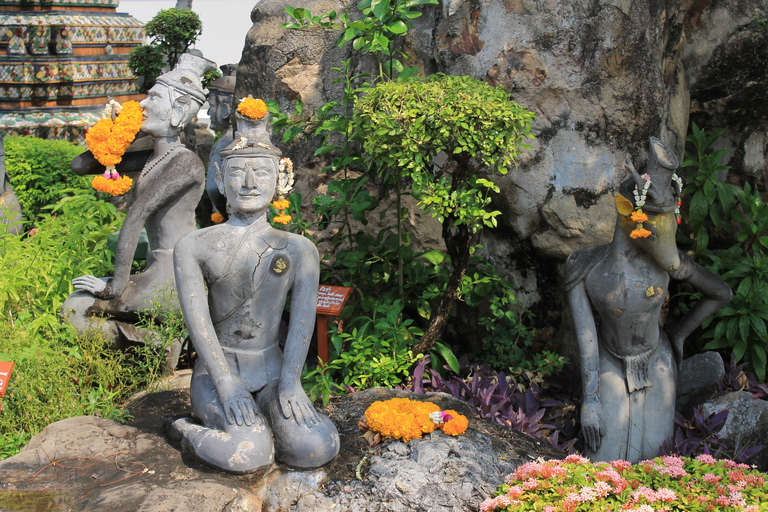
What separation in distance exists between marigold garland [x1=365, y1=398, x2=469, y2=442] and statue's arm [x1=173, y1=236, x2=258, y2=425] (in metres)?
0.60

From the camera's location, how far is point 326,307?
462 cm

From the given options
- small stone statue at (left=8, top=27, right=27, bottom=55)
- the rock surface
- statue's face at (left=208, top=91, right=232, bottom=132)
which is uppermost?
small stone statue at (left=8, top=27, right=27, bottom=55)

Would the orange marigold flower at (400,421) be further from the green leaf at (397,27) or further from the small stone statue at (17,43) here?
the small stone statue at (17,43)

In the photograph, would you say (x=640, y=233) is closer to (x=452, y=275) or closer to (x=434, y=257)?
(x=452, y=275)

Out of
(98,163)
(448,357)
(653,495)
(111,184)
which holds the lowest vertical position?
(653,495)

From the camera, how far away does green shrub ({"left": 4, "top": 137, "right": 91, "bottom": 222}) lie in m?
8.73

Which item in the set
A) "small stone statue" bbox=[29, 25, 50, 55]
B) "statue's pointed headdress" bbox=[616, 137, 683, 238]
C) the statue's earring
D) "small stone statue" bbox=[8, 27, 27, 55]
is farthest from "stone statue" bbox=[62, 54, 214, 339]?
"small stone statue" bbox=[8, 27, 27, 55]

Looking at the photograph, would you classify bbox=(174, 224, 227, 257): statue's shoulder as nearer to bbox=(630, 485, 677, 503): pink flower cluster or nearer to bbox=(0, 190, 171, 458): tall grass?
bbox=(0, 190, 171, 458): tall grass

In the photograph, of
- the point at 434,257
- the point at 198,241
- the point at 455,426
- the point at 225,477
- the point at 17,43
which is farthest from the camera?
the point at 17,43

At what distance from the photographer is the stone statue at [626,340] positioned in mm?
3914

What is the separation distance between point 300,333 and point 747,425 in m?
2.53

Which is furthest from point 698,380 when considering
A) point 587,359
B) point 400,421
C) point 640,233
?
point 400,421

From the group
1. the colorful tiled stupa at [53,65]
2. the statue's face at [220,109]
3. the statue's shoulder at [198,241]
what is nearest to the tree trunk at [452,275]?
the statue's shoulder at [198,241]

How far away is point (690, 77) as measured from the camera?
200 inches
